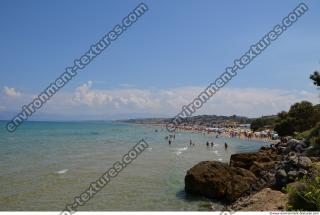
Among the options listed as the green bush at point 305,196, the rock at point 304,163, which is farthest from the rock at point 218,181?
the green bush at point 305,196

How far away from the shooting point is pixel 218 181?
18719 millimetres

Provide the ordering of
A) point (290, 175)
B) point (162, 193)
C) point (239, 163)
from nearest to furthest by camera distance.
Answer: point (290, 175), point (162, 193), point (239, 163)

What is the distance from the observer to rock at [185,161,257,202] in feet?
60.3

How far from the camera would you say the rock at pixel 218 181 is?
1839 centimetres

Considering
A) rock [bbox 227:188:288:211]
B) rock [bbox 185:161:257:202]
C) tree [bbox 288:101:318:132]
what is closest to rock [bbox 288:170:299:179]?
rock [bbox 227:188:288:211]

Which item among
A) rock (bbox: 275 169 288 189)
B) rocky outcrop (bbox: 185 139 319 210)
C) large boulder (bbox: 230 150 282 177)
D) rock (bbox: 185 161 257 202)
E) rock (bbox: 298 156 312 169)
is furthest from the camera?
large boulder (bbox: 230 150 282 177)

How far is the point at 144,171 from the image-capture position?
94.4ft

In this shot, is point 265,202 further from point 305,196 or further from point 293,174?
point 305,196

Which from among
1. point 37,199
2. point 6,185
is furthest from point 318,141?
point 6,185

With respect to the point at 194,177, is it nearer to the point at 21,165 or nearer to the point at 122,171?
the point at 122,171

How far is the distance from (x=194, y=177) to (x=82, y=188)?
6.70 metres

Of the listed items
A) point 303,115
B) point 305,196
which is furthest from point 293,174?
point 303,115

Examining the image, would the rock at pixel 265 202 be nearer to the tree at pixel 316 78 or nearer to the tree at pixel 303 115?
the tree at pixel 316 78

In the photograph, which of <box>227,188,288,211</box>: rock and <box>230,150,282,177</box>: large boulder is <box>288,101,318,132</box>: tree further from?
<box>227,188,288,211</box>: rock
